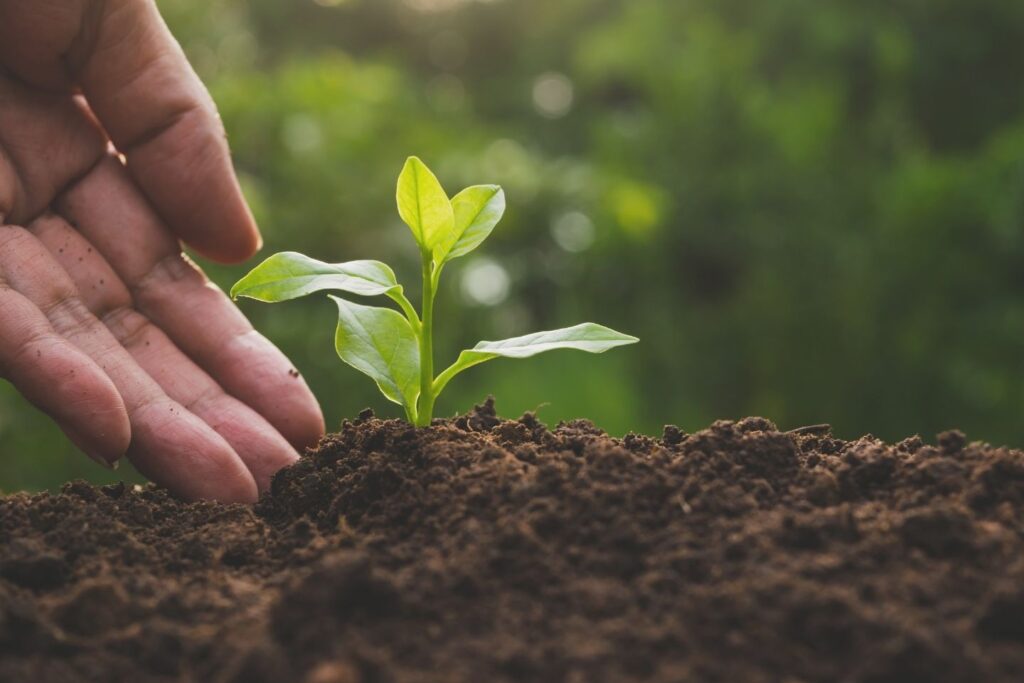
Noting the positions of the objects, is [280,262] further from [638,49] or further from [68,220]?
[638,49]

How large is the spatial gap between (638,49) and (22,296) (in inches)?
233

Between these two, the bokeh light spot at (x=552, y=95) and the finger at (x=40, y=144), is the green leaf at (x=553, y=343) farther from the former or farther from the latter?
the bokeh light spot at (x=552, y=95)

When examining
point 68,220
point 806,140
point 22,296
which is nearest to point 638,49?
point 806,140

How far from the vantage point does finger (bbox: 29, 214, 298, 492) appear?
2066 millimetres

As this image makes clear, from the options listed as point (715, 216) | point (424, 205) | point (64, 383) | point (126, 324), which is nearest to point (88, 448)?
point (64, 383)

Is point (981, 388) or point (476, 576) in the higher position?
point (476, 576)

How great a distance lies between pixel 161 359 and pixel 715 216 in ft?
16.9

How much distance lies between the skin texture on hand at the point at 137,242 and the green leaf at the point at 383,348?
339mm

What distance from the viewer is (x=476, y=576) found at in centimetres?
129

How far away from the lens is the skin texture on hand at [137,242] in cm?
A: 197

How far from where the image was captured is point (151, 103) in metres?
2.44

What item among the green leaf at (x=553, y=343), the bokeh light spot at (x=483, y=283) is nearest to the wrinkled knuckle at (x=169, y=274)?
the green leaf at (x=553, y=343)

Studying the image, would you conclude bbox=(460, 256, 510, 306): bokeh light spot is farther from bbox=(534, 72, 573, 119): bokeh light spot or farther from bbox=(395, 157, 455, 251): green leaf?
bbox=(534, 72, 573, 119): bokeh light spot

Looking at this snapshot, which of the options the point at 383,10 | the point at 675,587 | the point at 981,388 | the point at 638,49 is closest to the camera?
the point at 675,587
